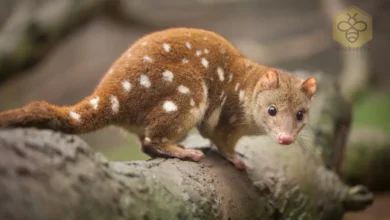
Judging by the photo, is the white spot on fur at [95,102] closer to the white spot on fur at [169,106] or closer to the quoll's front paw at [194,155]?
the white spot on fur at [169,106]

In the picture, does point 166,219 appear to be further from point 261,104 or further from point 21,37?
point 21,37

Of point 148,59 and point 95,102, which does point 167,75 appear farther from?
point 95,102

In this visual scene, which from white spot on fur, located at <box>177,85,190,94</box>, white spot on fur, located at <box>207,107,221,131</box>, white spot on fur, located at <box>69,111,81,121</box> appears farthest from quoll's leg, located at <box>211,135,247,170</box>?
white spot on fur, located at <box>69,111,81,121</box>

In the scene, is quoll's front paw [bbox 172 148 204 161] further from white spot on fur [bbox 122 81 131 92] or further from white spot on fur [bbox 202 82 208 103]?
white spot on fur [bbox 122 81 131 92]

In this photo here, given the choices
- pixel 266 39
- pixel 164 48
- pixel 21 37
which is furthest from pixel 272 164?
pixel 266 39

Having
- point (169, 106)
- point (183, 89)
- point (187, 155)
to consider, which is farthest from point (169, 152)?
point (183, 89)
